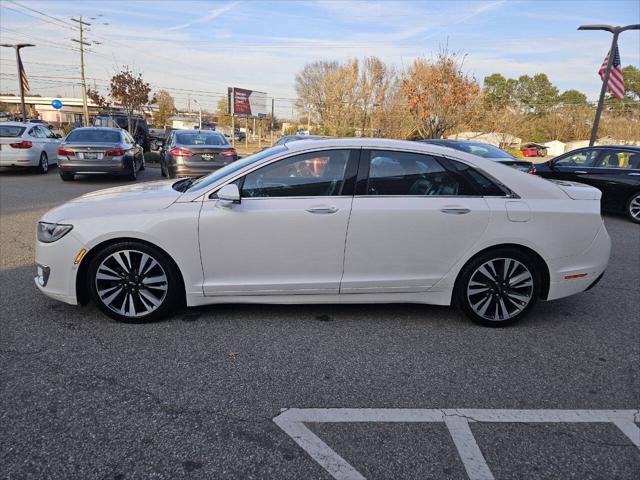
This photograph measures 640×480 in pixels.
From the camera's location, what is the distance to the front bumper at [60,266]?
3.69 metres

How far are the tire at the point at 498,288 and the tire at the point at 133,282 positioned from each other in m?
2.45

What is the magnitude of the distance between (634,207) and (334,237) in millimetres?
8855

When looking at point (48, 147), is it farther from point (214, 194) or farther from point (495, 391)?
point (495, 391)

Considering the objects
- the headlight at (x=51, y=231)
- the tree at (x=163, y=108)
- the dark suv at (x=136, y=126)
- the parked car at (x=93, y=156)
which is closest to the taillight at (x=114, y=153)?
the parked car at (x=93, y=156)

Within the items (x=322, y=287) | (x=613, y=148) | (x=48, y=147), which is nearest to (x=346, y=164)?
(x=322, y=287)

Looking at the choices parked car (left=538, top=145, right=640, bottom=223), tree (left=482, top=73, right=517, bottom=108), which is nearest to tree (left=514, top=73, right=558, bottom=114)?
tree (left=482, top=73, right=517, bottom=108)

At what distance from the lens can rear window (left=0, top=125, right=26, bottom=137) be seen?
13.2 meters

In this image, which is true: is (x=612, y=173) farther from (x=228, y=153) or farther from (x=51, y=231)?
(x=51, y=231)

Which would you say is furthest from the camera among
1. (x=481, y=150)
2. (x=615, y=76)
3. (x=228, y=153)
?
(x=615, y=76)

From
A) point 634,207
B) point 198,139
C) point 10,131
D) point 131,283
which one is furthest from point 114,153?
point 634,207

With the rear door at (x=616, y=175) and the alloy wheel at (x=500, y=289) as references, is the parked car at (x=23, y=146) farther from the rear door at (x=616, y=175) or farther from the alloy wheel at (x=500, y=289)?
the rear door at (x=616, y=175)

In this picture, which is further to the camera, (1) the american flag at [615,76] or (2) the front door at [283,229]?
(1) the american flag at [615,76]

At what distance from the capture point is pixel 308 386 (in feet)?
9.94

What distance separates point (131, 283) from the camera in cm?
380
